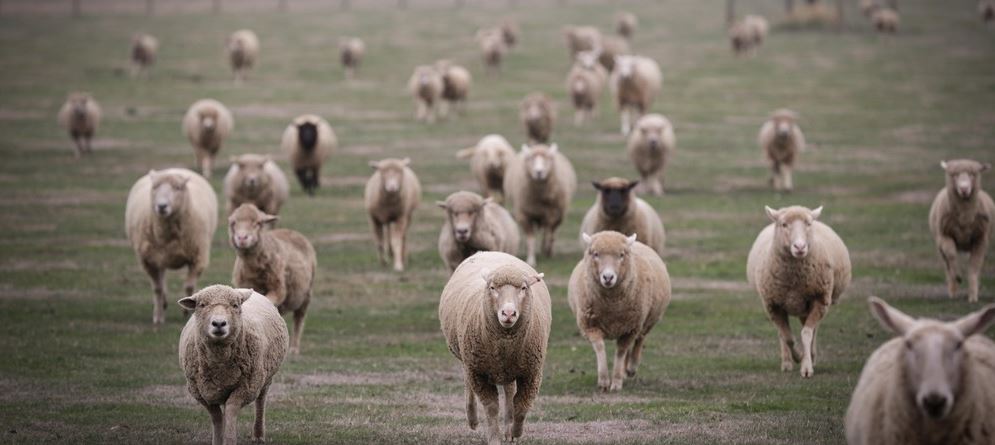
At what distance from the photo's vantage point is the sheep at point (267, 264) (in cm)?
1527

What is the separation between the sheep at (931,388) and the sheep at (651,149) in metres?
20.5

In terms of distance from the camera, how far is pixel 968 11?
7125cm

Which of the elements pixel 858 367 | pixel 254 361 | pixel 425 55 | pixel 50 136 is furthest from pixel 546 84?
pixel 254 361

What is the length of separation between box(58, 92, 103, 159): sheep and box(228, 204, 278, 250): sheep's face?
20.6 m

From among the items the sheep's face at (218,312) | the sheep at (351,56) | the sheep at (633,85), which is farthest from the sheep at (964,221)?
the sheep at (351,56)

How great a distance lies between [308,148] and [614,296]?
1688 cm

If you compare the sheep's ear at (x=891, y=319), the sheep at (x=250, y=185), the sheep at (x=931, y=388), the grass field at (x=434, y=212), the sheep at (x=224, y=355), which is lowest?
the grass field at (x=434, y=212)

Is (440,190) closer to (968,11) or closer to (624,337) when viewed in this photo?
(624,337)

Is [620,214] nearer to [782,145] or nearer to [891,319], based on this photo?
[891,319]

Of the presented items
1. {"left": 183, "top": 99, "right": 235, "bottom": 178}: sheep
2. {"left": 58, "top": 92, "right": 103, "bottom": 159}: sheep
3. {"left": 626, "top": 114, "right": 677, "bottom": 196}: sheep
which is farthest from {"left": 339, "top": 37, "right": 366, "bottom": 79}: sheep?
{"left": 626, "top": 114, "right": 677, "bottom": 196}: sheep

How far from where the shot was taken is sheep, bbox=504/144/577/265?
22.4 meters

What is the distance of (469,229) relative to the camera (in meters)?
17.5

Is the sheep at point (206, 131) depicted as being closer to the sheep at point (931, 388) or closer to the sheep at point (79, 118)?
the sheep at point (79, 118)

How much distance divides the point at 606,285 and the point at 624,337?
3.06ft
